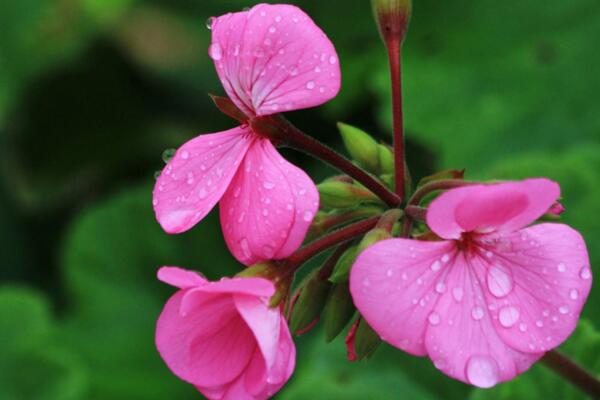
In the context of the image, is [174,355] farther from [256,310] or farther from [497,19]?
[497,19]

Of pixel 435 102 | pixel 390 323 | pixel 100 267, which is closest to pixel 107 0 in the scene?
pixel 100 267

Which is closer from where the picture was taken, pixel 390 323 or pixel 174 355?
pixel 390 323

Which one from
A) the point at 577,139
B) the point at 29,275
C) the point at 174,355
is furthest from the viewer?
the point at 29,275

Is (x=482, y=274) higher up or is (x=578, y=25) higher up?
(x=482, y=274)

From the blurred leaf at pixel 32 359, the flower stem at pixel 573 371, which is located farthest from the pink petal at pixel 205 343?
the blurred leaf at pixel 32 359

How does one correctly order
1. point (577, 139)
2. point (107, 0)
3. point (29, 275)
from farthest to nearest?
point (29, 275) → point (107, 0) → point (577, 139)

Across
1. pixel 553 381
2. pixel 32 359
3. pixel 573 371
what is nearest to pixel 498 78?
pixel 553 381

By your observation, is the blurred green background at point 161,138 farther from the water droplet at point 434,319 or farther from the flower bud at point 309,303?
the water droplet at point 434,319
